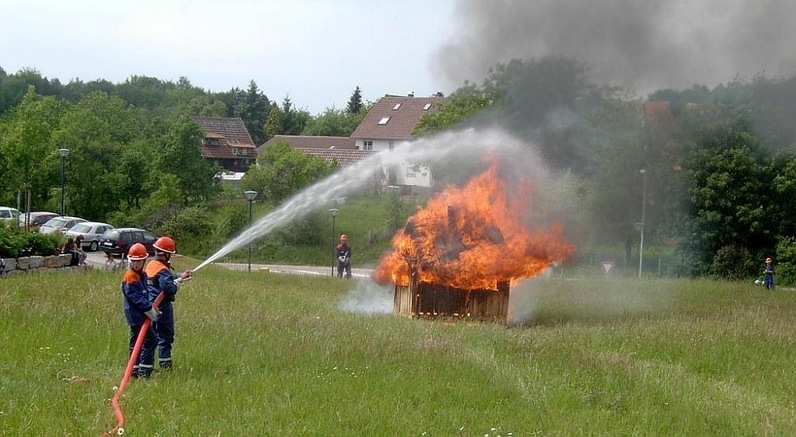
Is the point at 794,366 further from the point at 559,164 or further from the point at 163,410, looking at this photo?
the point at 559,164

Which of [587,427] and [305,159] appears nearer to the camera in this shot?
[587,427]

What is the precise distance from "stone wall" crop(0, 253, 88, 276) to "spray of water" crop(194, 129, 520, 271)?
454 cm

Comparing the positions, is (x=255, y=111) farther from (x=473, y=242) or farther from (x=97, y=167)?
(x=473, y=242)

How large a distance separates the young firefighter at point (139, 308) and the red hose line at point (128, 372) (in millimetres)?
85

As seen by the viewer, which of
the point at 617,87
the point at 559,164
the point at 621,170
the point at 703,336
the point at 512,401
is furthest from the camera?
the point at 621,170

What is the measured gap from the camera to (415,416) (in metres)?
8.76

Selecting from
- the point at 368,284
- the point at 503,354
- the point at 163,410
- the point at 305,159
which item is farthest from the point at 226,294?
the point at 305,159

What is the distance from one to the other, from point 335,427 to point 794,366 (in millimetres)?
7975

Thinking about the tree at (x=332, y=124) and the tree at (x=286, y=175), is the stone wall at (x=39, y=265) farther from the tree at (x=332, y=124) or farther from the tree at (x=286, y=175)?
the tree at (x=332, y=124)

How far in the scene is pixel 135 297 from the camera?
33.4ft

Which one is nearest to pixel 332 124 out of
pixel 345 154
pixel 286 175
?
pixel 345 154

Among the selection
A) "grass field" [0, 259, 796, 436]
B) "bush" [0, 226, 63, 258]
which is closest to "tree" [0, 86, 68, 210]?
"bush" [0, 226, 63, 258]

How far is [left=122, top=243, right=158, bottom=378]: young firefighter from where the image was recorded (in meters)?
10.2

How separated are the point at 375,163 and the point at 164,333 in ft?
31.4
